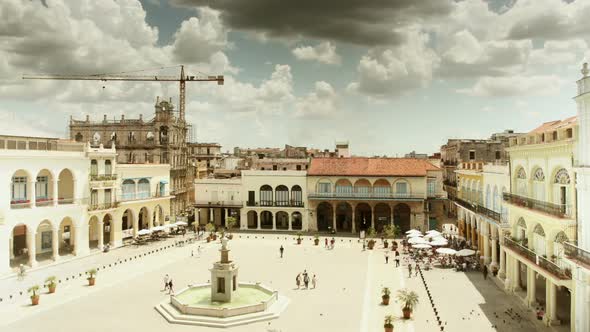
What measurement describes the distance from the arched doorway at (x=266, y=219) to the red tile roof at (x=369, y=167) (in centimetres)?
989

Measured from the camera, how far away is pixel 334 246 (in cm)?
5091

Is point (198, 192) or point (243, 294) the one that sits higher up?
point (198, 192)

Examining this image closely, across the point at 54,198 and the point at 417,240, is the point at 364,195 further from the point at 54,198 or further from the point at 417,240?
the point at 54,198

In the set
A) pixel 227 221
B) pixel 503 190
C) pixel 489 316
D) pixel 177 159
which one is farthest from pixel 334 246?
pixel 177 159

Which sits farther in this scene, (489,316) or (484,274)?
(484,274)

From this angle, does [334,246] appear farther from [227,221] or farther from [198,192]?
[198,192]

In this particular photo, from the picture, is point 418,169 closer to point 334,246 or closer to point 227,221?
point 334,246

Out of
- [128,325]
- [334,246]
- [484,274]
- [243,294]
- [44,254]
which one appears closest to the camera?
[128,325]

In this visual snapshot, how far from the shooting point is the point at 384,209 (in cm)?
6075

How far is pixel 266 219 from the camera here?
66.6 metres

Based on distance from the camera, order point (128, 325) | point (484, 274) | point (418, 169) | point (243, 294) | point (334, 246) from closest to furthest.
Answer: point (128, 325), point (243, 294), point (484, 274), point (334, 246), point (418, 169)

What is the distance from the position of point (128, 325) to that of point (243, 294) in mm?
7931

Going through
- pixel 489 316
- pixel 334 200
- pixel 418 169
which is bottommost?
pixel 489 316

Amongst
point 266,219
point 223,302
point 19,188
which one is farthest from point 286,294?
point 266,219
